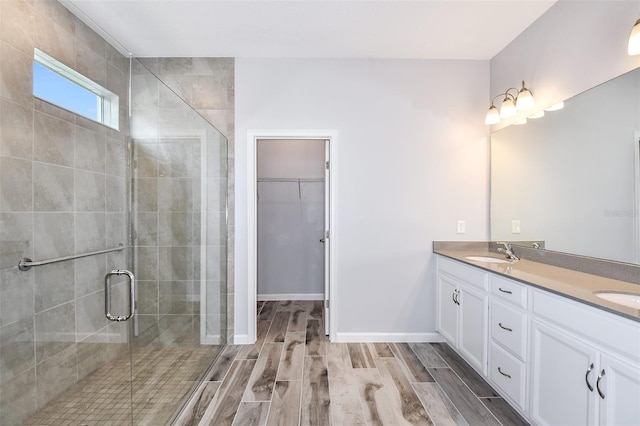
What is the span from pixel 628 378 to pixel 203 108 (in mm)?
3216

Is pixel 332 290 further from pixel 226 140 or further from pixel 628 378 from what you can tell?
pixel 628 378

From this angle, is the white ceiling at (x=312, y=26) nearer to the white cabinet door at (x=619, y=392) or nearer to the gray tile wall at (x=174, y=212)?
the gray tile wall at (x=174, y=212)

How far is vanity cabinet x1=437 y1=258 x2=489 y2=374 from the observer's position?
6.40ft

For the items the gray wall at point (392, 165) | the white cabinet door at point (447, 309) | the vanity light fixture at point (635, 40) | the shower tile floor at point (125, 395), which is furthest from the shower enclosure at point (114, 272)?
the vanity light fixture at point (635, 40)

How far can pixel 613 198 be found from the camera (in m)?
1.62

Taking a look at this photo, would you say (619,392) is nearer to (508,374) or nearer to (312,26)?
(508,374)

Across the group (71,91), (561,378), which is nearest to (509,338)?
(561,378)

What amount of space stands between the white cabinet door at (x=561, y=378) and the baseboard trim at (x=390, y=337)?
3.81 ft

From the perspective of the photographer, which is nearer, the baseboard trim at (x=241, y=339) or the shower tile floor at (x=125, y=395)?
the shower tile floor at (x=125, y=395)

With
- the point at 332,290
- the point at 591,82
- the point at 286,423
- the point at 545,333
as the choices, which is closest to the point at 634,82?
the point at 591,82

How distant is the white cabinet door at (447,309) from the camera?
2.32 m

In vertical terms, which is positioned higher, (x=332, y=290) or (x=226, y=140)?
(x=226, y=140)

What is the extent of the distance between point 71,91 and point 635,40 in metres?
3.34

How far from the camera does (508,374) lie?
170 centimetres
